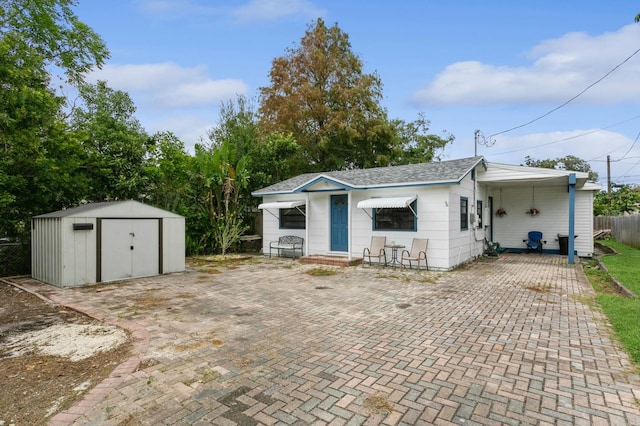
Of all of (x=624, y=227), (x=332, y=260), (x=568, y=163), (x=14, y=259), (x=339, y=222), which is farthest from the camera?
(x=568, y=163)

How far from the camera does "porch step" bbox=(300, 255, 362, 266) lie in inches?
455

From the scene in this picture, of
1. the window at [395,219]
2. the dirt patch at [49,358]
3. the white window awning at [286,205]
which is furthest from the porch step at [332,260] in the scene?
the dirt patch at [49,358]

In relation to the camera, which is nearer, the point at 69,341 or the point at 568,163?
the point at 69,341

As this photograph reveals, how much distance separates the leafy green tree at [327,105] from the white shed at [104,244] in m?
13.5

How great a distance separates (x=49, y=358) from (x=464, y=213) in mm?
11508

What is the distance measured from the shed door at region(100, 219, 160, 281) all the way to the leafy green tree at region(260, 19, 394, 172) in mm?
13785

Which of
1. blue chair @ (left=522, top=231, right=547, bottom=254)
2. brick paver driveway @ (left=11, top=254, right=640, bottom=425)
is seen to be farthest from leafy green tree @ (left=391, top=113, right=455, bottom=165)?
brick paver driveway @ (left=11, top=254, right=640, bottom=425)

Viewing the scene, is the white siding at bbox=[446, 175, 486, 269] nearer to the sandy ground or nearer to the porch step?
the porch step

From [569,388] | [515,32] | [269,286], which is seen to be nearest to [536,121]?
[515,32]

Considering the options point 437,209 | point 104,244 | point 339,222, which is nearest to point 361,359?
point 437,209

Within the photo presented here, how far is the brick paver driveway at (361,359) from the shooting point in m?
2.87

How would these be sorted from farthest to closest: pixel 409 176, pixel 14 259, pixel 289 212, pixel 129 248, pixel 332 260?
pixel 289 212 → pixel 332 260 → pixel 409 176 → pixel 14 259 → pixel 129 248

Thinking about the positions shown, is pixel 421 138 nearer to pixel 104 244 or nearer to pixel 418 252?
pixel 418 252

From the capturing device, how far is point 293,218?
46.7ft
